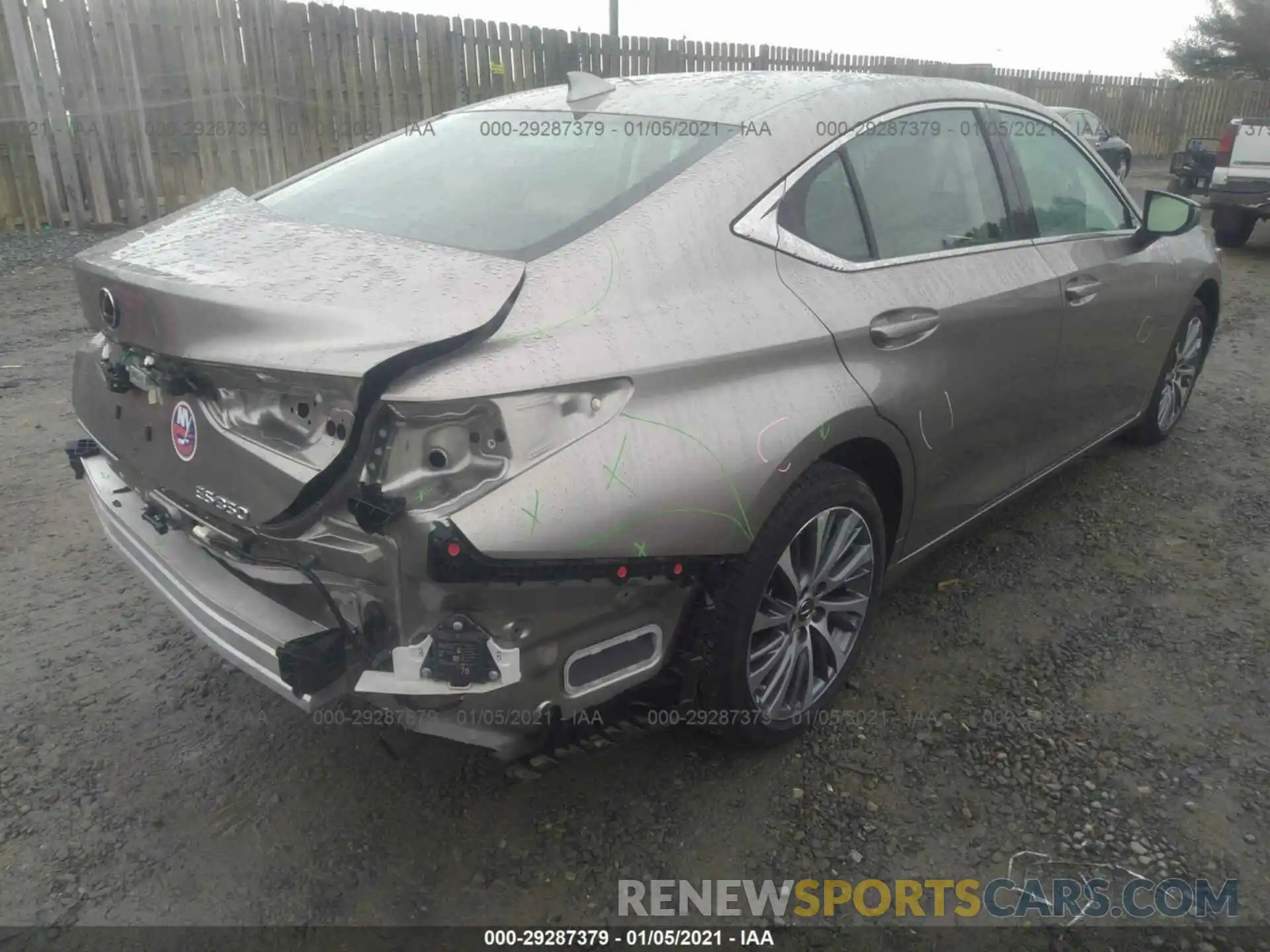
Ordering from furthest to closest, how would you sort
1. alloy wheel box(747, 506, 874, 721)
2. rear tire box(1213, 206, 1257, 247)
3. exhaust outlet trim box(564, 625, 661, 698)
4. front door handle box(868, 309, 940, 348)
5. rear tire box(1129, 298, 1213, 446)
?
rear tire box(1213, 206, 1257, 247) → rear tire box(1129, 298, 1213, 446) → front door handle box(868, 309, 940, 348) → alloy wheel box(747, 506, 874, 721) → exhaust outlet trim box(564, 625, 661, 698)

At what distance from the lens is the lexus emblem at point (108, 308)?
7.05 ft

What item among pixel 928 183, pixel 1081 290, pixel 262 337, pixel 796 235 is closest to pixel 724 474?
pixel 796 235

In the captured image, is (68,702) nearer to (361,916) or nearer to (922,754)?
(361,916)

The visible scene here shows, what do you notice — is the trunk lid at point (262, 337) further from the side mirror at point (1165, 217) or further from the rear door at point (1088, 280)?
the side mirror at point (1165, 217)

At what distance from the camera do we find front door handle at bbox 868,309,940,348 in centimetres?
246

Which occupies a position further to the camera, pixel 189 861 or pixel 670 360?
pixel 189 861

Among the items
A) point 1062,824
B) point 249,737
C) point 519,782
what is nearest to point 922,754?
point 1062,824

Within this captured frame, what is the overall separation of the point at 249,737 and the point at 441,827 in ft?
2.28

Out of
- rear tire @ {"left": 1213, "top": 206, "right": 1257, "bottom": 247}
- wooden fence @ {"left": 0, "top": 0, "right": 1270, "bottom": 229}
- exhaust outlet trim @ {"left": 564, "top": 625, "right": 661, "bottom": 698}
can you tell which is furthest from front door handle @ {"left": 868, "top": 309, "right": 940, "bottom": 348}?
rear tire @ {"left": 1213, "top": 206, "right": 1257, "bottom": 247}

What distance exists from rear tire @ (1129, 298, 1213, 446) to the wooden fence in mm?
8266

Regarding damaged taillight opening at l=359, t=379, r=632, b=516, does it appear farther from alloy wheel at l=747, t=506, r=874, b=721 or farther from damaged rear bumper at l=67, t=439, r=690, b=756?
alloy wheel at l=747, t=506, r=874, b=721

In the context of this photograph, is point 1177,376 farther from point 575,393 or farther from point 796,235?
point 575,393

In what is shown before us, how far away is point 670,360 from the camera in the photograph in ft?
6.46

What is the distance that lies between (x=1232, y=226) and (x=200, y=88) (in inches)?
459
